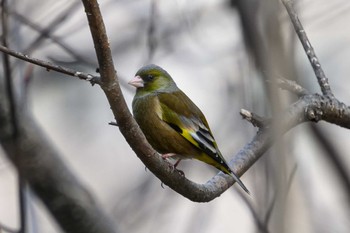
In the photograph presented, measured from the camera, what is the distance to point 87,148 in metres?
6.55

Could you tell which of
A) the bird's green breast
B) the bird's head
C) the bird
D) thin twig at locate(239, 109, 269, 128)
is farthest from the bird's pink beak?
thin twig at locate(239, 109, 269, 128)

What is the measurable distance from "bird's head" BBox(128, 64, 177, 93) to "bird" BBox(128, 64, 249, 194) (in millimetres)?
115

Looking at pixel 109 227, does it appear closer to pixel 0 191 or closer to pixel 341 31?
pixel 341 31

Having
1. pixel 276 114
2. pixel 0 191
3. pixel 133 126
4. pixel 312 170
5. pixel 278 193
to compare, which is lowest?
pixel 312 170

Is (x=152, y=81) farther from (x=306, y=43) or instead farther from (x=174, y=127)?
(x=306, y=43)

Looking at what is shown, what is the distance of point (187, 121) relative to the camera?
3.53m

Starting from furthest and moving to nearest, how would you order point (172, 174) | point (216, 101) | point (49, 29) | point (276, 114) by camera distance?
point (216, 101), point (49, 29), point (172, 174), point (276, 114)

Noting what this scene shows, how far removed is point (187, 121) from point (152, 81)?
1.49ft

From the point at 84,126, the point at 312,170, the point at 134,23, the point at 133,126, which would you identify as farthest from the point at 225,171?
the point at 84,126

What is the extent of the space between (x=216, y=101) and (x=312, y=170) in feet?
2.91

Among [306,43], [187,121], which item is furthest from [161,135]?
[306,43]

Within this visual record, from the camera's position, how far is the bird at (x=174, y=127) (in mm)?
3422

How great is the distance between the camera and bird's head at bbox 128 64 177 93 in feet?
12.5

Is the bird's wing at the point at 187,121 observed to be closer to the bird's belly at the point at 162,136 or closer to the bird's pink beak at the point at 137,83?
the bird's belly at the point at 162,136
